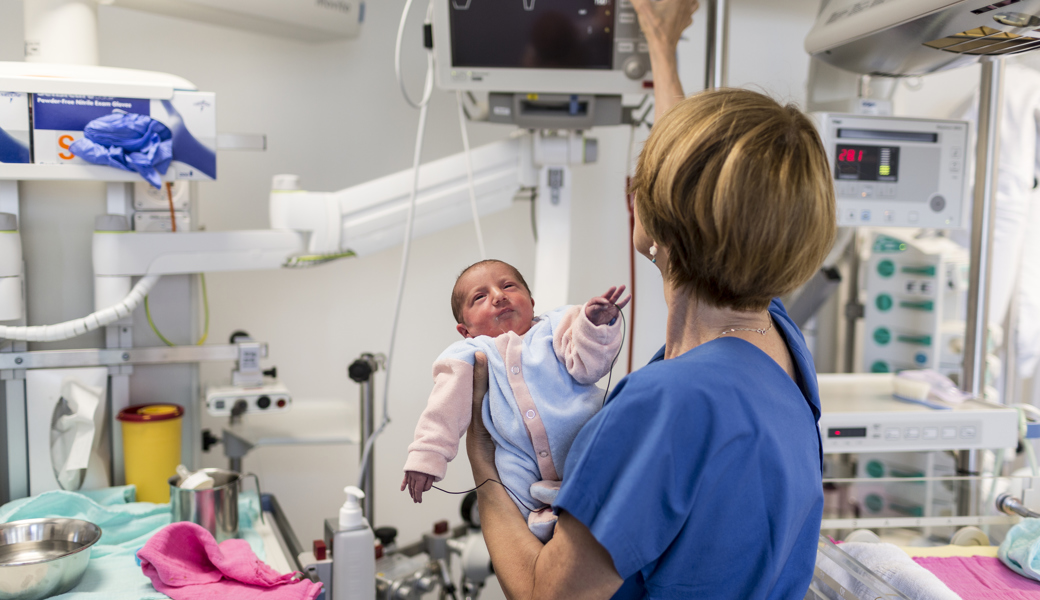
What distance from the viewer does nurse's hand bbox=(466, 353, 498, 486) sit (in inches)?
42.2

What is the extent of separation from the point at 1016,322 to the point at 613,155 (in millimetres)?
1762

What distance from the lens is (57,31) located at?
173cm

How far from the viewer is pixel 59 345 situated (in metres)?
1.82

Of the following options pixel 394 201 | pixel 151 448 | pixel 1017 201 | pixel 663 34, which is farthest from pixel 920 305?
pixel 151 448

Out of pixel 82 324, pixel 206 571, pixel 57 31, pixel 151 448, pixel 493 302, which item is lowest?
pixel 206 571

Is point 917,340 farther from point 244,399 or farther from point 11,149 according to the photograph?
point 11,149

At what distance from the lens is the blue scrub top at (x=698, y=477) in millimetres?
807

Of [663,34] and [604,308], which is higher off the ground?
[663,34]

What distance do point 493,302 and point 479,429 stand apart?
0.20m

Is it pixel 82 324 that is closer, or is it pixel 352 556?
pixel 352 556

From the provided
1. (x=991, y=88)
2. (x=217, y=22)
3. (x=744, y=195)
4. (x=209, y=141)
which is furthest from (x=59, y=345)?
(x=991, y=88)

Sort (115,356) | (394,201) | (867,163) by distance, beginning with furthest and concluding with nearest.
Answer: (867,163) < (394,201) < (115,356)

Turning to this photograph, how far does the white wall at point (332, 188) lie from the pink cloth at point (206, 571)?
922mm

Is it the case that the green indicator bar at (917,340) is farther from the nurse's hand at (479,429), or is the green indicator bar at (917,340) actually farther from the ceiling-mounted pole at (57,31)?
the ceiling-mounted pole at (57,31)
